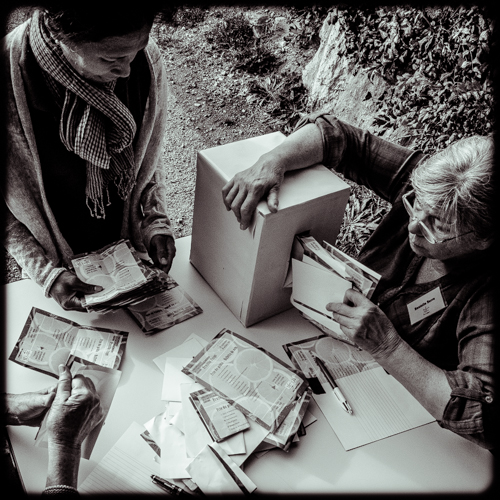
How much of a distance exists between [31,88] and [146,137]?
1.44ft

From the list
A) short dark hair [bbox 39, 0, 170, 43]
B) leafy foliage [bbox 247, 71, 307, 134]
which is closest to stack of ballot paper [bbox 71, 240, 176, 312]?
short dark hair [bbox 39, 0, 170, 43]

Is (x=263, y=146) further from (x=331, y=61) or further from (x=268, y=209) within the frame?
(x=331, y=61)

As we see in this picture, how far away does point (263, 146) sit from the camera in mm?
1812

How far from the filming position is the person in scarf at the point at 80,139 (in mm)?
1357

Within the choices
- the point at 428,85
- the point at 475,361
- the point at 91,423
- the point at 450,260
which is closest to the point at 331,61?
the point at 428,85

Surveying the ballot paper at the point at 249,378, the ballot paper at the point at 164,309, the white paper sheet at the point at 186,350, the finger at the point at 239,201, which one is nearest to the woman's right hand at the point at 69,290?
the ballot paper at the point at 164,309

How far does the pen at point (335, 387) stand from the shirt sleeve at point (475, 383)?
286 mm

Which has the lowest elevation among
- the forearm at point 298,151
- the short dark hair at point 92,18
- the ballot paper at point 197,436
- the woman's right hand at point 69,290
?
the ballot paper at point 197,436

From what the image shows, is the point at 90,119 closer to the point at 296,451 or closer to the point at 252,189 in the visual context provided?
the point at 252,189

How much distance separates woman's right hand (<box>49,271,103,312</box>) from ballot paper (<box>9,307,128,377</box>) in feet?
0.25

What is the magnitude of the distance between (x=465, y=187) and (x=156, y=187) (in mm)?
1147

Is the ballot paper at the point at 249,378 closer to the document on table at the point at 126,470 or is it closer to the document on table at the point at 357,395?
the document on table at the point at 357,395

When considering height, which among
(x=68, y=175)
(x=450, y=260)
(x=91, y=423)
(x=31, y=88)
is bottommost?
(x=91, y=423)

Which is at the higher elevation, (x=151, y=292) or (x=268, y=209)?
(x=268, y=209)
